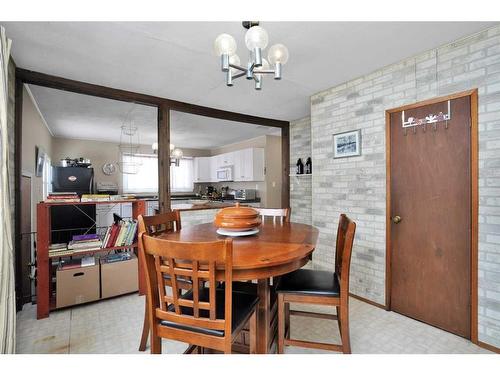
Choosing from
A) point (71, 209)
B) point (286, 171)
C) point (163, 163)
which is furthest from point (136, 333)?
point (286, 171)

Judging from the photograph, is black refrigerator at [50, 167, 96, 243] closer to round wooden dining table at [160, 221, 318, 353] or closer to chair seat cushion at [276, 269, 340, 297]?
round wooden dining table at [160, 221, 318, 353]

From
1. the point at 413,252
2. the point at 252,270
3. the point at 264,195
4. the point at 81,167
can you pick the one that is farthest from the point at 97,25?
the point at 264,195

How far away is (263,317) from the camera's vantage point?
1.57 meters

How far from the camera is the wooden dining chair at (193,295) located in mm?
1088

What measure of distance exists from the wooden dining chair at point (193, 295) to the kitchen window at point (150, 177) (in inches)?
202

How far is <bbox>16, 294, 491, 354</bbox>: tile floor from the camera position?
72.8 inches

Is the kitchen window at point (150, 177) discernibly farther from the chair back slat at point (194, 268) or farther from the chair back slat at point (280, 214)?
the chair back slat at point (194, 268)

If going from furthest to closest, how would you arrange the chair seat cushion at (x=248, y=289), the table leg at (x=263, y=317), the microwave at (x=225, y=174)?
the microwave at (x=225, y=174)
the chair seat cushion at (x=248, y=289)
the table leg at (x=263, y=317)

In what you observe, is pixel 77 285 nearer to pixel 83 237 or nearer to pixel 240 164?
pixel 83 237

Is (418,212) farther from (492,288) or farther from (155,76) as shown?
(155,76)

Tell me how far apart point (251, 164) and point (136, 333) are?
3895 mm

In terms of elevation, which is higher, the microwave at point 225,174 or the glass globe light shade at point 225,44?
the glass globe light shade at point 225,44

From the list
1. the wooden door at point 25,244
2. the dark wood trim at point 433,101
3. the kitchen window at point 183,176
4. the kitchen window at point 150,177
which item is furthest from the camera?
the kitchen window at point 183,176

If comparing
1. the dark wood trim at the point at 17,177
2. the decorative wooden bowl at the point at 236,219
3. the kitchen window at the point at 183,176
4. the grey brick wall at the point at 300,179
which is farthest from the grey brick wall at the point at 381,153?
the kitchen window at the point at 183,176
